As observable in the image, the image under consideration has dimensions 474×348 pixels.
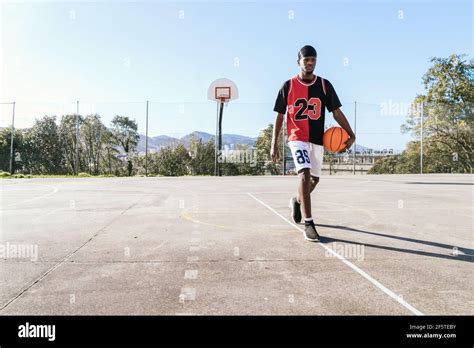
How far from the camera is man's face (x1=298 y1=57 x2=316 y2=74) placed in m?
4.17

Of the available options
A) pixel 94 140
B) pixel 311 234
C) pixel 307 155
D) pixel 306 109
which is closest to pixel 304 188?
pixel 307 155

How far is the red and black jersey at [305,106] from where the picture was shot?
14.1 feet

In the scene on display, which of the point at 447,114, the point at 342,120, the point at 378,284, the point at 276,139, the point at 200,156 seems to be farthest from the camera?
the point at 200,156

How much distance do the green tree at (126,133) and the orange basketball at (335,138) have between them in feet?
144

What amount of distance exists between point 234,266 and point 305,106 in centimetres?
240

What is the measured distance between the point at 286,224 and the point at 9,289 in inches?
130

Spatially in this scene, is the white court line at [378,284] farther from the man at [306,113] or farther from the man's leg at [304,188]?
the man at [306,113]

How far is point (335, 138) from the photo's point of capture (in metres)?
4.91

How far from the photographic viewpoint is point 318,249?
11.1ft

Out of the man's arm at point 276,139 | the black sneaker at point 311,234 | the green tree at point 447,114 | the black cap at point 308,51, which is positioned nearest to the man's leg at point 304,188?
the black sneaker at point 311,234

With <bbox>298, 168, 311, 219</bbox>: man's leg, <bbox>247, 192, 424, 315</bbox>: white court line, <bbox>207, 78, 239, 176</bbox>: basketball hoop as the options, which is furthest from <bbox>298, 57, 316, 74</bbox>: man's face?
<bbox>207, 78, 239, 176</bbox>: basketball hoop

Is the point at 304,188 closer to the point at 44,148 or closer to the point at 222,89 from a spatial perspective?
the point at 222,89
